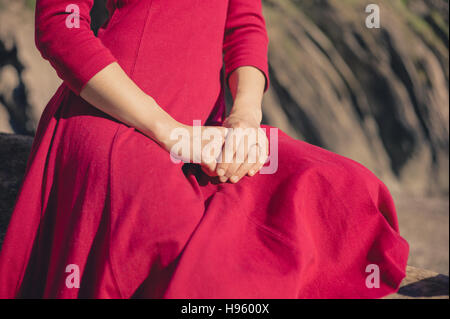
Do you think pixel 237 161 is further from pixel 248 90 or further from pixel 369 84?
pixel 369 84

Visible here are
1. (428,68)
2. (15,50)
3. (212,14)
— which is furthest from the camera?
(428,68)

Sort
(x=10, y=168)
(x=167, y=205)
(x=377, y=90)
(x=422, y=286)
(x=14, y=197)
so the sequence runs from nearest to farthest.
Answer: (x=167, y=205) < (x=422, y=286) < (x=14, y=197) < (x=10, y=168) < (x=377, y=90)

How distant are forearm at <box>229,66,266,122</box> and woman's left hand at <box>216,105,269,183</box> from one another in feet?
0.16

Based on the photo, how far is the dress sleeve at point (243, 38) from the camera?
2.30 ft

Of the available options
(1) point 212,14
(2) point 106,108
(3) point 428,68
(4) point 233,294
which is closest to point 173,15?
(1) point 212,14

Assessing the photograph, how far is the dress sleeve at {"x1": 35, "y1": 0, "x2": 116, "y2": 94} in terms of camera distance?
0.52 m

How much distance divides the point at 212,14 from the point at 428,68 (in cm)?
267

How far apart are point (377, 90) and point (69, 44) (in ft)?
8.52

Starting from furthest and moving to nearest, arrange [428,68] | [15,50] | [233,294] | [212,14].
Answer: [428,68] → [15,50] → [212,14] → [233,294]

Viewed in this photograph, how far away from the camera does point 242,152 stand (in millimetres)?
552

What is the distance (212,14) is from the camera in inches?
25.3

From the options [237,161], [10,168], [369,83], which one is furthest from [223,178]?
[369,83]

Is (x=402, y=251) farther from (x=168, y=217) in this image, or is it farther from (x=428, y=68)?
(x=428, y=68)

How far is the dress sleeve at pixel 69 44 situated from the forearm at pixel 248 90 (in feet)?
0.75
